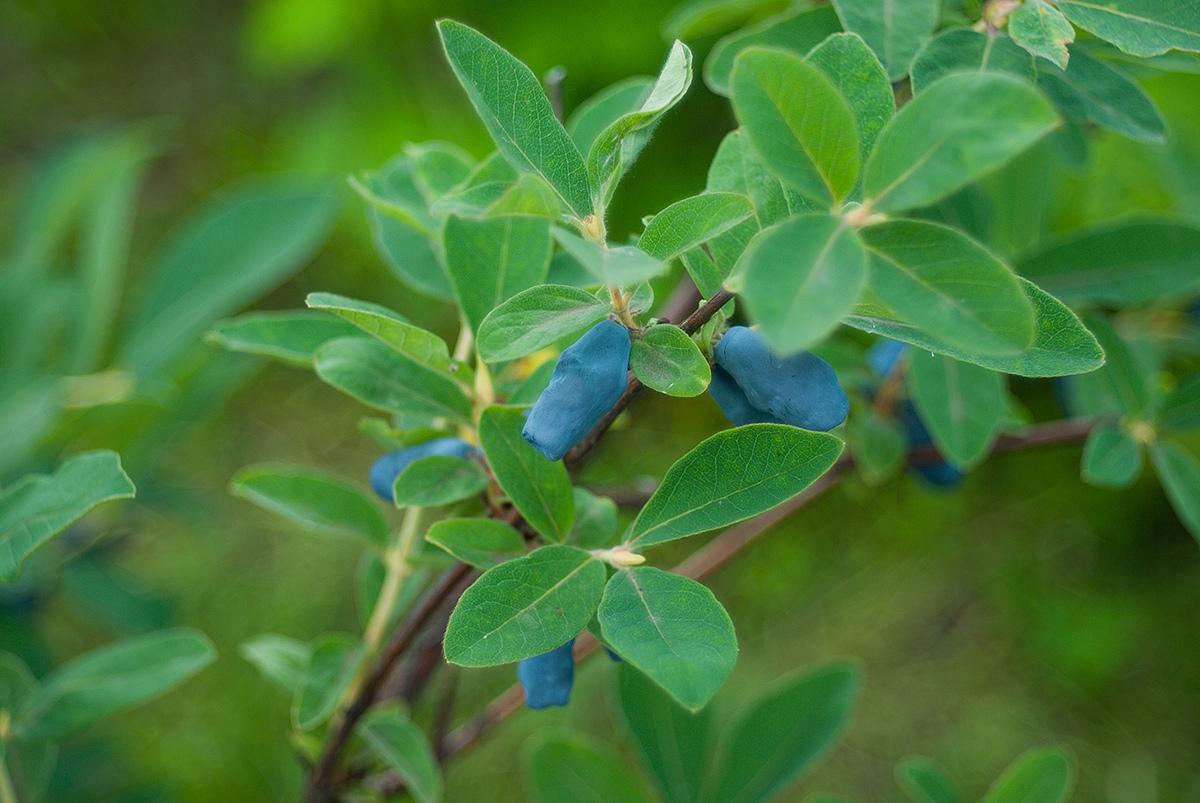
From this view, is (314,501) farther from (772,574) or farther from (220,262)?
(772,574)

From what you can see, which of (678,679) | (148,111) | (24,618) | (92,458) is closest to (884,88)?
(678,679)

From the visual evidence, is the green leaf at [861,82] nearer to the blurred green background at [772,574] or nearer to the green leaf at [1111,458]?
the green leaf at [1111,458]

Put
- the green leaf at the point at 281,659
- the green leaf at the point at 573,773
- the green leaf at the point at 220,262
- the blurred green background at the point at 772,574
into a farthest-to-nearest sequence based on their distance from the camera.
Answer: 1. the blurred green background at the point at 772,574
2. the green leaf at the point at 220,262
3. the green leaf at the point at 573,773
4. the green leaf at the point at 281,659

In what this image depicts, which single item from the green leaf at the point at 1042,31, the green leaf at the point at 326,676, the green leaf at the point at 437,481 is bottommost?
the green leaf at the point at 326,676

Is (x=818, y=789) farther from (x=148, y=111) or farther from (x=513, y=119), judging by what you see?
(x=148, y=111)

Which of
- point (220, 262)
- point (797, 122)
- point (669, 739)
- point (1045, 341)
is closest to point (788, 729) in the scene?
point (669, 739)

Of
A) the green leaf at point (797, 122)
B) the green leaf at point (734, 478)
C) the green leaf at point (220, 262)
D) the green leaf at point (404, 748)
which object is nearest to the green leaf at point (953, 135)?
the green leaf at point (797, 122)
